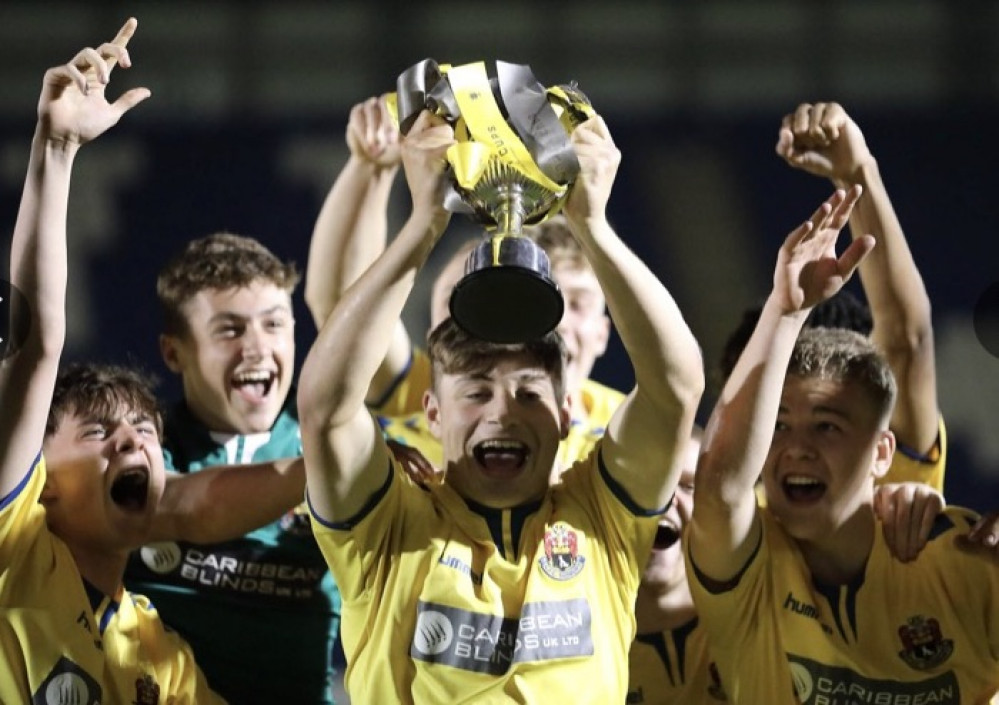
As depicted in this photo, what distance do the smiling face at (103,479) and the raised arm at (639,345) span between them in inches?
29.0

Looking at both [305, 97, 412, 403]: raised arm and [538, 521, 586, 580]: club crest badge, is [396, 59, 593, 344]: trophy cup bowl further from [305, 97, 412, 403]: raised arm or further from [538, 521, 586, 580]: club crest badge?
[305, 97, 412, 403]: raised arm

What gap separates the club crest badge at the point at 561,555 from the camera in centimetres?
212

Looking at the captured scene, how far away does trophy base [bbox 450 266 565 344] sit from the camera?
5.96 feet

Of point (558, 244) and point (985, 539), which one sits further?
point (558, 244)

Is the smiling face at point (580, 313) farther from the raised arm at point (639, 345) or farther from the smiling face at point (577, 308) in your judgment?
the raised arm at point (639, 345)

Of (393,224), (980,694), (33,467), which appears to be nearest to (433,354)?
(33,467)

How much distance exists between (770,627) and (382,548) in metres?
0.61

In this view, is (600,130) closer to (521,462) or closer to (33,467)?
(521,462)

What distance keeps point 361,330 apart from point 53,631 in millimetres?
655

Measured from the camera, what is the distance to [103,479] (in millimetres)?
2361

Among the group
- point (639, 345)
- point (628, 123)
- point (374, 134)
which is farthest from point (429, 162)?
point (628, 123)

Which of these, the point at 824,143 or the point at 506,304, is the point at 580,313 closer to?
the point at 824,143

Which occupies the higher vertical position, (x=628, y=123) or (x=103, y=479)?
(x=628, y=123)

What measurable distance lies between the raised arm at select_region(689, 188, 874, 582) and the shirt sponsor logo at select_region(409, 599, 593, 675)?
27cm
